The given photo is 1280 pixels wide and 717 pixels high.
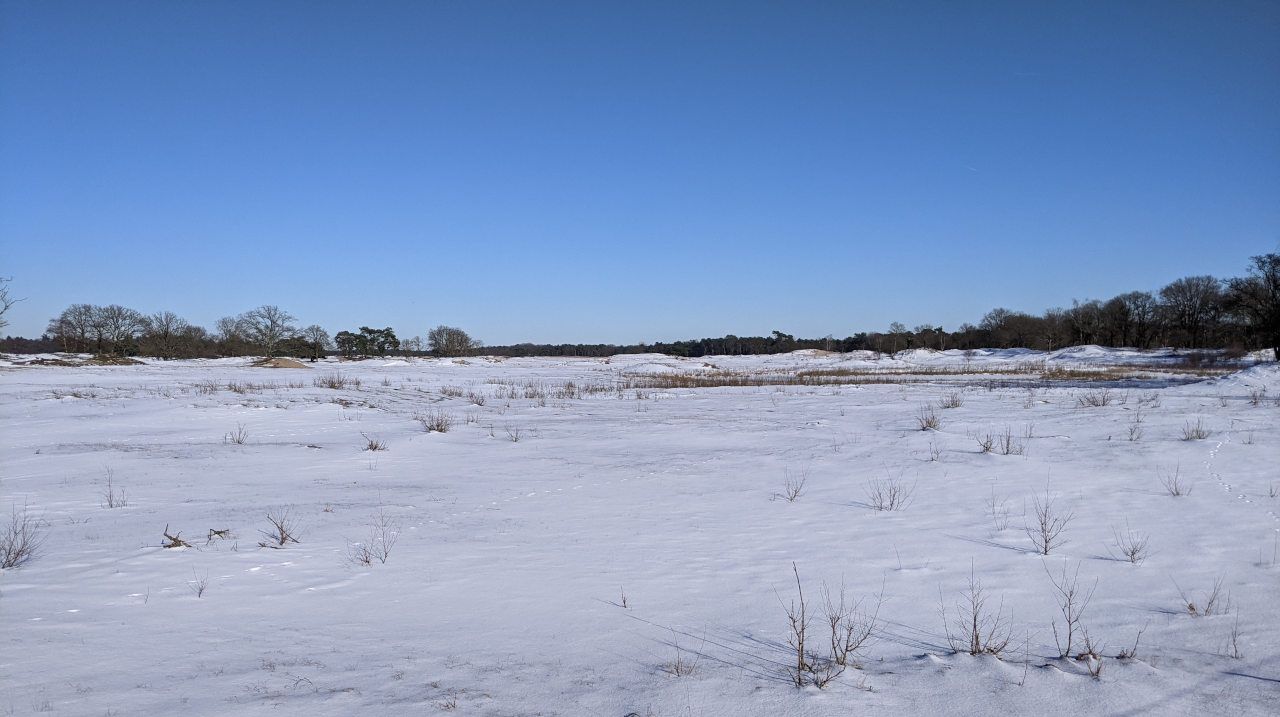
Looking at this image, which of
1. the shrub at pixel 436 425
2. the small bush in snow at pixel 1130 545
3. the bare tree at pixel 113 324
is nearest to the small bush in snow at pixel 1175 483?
the small bush in snow at pixel 1130 545

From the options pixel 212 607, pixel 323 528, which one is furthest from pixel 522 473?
pixel 212 607

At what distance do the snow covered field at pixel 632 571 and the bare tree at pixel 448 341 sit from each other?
268 ft

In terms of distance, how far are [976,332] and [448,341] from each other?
80.3 metres

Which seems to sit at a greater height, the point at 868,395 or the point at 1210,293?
the point at 1210,293

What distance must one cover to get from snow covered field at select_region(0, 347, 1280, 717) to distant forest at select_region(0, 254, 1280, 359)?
4674 centimetres

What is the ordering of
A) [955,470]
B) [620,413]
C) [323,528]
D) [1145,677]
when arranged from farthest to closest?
1. [620,413]
2. [955,470]
3. [323,528]
4. [1145,677]

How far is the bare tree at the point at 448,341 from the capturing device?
90.5m

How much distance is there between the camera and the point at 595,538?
5562 mm

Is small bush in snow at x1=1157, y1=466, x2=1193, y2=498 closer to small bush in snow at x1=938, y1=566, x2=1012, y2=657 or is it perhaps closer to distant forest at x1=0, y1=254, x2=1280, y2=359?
small bush in snow at x1=938, y1=566, x2=1012, y2=657

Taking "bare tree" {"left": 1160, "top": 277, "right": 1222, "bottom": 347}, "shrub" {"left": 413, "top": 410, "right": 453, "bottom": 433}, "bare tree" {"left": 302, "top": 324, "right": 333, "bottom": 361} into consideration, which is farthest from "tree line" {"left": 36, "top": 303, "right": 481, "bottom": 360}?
"bare tree" {"left": 1160, "top": 277, "right": 1222, "bottom": 347}

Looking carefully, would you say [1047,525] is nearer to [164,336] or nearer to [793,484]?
[793,484]

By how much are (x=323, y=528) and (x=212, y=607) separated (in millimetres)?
1859

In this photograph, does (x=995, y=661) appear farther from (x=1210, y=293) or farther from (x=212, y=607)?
(x=1210, y=293)

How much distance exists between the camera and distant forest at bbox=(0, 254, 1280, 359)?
49531 millimetres
